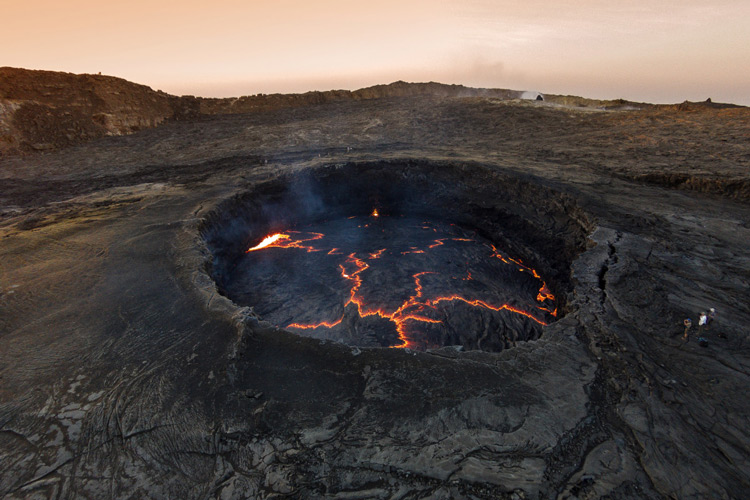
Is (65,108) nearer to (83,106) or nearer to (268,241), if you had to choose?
(83,106)

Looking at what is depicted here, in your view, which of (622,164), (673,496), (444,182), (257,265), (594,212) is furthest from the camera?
(444,182)

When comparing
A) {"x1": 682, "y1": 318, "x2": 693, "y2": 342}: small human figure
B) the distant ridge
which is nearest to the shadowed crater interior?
{"x1": 682, "y1": 318, "x2": 693, "y2": 342}: small human figure

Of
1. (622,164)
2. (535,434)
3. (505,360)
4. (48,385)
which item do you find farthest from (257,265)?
(622,164)

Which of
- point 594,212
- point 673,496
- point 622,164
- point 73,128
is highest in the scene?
point 73,128

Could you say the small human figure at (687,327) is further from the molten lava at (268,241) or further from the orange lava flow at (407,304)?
the molten lava at (268,241)

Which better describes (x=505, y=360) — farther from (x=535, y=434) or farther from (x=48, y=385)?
(x=48, y=385)

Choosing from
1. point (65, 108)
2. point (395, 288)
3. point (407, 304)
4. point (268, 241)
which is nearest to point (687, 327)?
point (407, 304)
